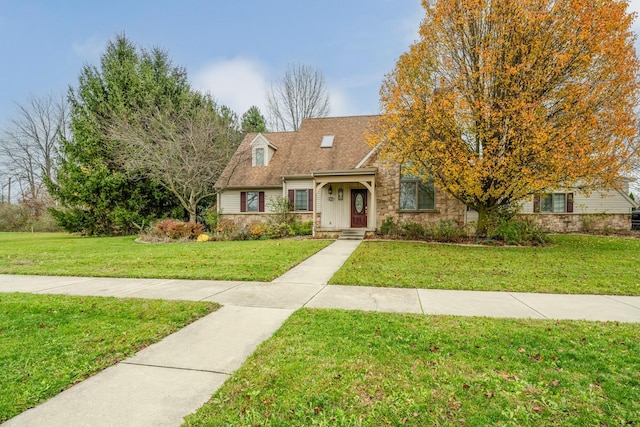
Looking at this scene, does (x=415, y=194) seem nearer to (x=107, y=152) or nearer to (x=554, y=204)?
(x=554, y=204)

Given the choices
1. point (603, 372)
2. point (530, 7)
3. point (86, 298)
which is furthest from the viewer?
point (530, 7)

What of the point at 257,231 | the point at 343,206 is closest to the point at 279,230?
the point at 257,231

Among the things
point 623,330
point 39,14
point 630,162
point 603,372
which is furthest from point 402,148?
point 39,14

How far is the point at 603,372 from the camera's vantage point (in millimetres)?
2736

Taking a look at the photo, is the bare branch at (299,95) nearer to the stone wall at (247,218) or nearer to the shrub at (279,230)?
the stone wall at (247,218)

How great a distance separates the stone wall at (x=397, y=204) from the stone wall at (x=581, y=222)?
159 inches

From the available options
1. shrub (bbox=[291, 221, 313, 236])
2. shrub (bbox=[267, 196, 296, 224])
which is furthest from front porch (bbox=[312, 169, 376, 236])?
shrub (bbox=[267, 196, 296, 224])

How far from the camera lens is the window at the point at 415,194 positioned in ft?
50.1

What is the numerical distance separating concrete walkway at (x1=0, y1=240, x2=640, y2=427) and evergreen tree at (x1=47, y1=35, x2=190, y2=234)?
14.2m

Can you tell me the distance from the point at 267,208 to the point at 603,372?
650 inches

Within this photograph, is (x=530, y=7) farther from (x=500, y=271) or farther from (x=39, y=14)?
(x=39, y=14)

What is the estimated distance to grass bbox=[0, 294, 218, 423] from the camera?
2.51 metres

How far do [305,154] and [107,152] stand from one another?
1260 cm

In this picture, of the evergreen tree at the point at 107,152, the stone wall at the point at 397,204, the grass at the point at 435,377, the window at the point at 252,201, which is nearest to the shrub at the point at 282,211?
the window at the point at 252,201
